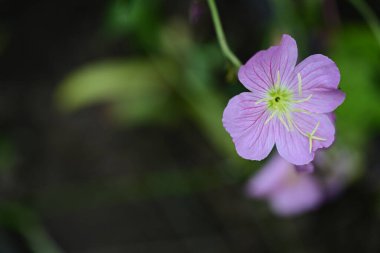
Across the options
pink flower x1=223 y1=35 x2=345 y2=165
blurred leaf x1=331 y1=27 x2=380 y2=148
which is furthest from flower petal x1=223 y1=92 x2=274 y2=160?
blurred leaf x1=331 y1=27 x2=380 y2=148

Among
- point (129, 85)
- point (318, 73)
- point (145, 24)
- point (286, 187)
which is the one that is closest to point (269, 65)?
point (318, 73)

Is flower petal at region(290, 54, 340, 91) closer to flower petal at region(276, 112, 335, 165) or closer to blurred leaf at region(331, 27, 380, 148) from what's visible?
flower petal at region(276, 112, 335, 165)

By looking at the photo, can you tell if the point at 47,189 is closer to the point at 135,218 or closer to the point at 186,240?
the point at 135,218

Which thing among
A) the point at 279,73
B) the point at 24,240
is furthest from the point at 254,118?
the point at 24,240

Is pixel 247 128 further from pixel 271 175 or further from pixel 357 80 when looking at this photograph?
pixel 357 80

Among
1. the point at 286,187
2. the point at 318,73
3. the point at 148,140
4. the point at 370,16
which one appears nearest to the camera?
the point at 318,73

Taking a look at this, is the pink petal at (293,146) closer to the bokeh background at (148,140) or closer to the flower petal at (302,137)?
the flower petal at (302,137)
